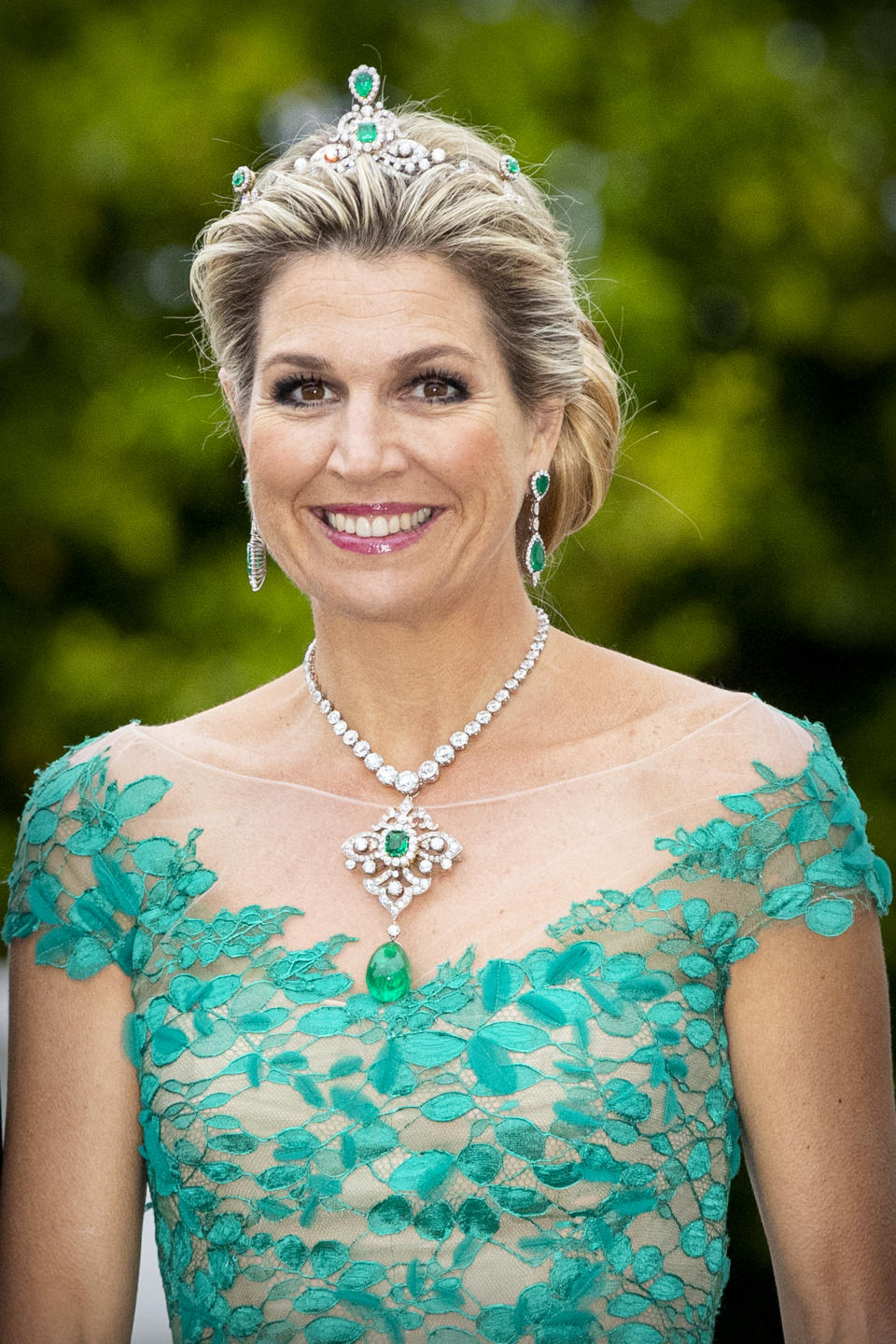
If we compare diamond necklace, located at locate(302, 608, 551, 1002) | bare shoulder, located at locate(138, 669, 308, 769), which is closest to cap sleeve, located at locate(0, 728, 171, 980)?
bare shoulder, located at locate(138, 669, 308, 769)

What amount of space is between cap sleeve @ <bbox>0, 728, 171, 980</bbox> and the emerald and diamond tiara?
1117mm

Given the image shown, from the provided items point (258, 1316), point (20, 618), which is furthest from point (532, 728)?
point (20, 618)

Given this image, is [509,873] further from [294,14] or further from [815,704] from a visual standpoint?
[294,14]

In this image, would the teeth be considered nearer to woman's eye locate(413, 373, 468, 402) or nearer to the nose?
the nose

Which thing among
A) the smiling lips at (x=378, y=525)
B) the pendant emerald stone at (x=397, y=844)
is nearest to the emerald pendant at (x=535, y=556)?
the smiling lips at (x=378, y=525)

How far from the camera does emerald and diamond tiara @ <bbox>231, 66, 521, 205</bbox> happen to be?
2992 millimetres

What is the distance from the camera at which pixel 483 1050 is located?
2.70 meters

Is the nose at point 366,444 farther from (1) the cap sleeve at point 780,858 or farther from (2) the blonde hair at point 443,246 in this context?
(1) the cap sleeve at point 780,858

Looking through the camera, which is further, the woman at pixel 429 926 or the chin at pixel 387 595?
A: the chin at pixel 387 595

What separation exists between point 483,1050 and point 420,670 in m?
0.72

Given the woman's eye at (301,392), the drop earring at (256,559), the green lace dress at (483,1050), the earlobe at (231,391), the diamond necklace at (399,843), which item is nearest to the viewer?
the green lace dress at (483,1050)

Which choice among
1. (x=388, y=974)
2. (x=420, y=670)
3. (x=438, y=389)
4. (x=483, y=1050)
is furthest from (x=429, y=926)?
(x=438, y=389)

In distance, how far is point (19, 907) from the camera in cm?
306

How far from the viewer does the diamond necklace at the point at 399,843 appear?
9.14 ft
